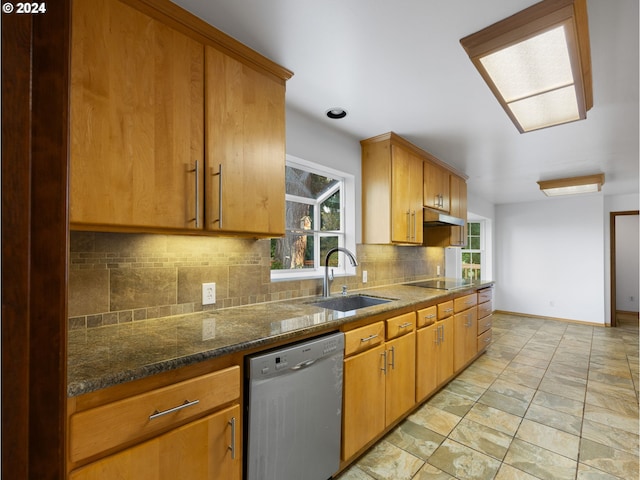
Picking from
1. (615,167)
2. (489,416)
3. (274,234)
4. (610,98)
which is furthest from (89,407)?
(615,167)

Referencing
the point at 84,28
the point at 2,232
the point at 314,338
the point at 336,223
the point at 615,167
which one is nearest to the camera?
the point at 2,232

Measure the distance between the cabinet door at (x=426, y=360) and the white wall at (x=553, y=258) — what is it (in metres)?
4.72

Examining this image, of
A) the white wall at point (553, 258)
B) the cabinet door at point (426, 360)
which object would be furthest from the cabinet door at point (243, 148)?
the white wall at point (553, 258)

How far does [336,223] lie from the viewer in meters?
2.88

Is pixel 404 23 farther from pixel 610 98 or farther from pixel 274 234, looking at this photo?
pixel 610 98

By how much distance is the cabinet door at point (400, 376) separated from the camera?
6.73 ft

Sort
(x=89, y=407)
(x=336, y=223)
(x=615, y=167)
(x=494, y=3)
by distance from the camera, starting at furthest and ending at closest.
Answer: (x=615, y=167) → (x=336, y=223) → (x=494, y=3) → (x=89, y=407)

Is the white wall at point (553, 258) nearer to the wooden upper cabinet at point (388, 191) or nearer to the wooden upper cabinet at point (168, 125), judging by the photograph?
the wooden upper cabinet at point (388, 191)

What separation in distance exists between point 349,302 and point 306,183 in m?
1.08

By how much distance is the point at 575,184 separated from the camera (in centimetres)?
428

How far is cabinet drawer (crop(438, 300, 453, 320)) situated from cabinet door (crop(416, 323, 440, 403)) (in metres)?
0.11

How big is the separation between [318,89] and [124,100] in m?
1.19

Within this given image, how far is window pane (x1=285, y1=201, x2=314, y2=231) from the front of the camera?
8.06 ft

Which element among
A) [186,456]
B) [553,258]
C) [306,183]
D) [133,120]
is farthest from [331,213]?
[553,258]
